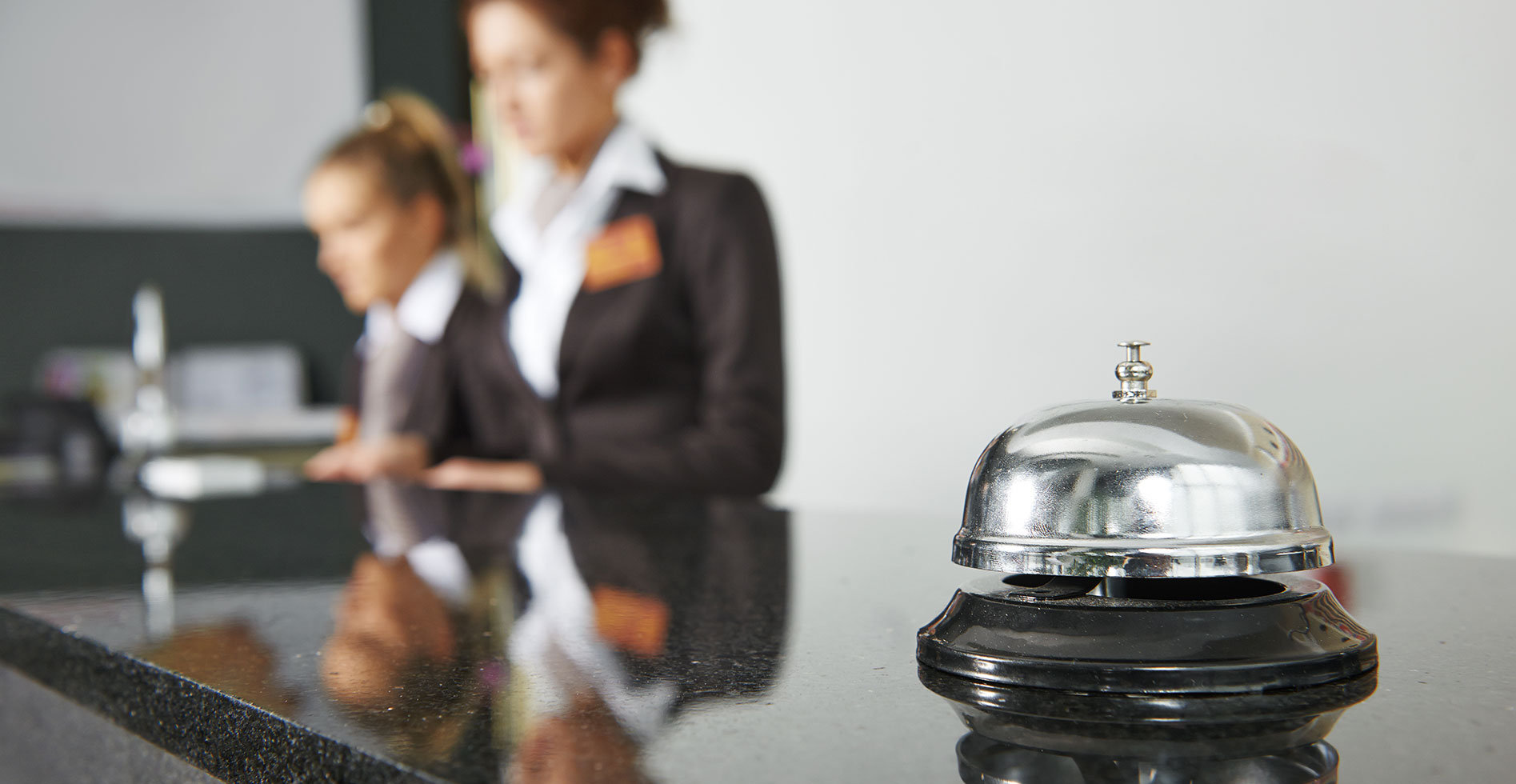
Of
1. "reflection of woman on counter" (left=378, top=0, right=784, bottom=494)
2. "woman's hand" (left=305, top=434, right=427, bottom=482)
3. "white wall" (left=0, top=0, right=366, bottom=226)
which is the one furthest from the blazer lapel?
"white wall" (left=0, top=0, right=366, bottom=226)

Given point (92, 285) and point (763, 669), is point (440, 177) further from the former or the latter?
point (92, 285)

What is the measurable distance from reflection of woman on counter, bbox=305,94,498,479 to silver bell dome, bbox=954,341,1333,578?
1780 millimetres

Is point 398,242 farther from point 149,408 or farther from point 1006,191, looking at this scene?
point 1006,191

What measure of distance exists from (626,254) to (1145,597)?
51.1 inches

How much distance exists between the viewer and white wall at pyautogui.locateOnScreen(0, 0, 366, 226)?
3.98m

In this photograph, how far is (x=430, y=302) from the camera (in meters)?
2.13

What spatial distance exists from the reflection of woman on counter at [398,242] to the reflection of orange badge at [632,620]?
5.11ft

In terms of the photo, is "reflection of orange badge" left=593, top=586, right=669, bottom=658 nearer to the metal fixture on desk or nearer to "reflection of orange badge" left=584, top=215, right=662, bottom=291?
"reflection of orange badge" left=584, top=215, right=662, bottom=291

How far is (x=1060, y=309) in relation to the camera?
2521 millimetres

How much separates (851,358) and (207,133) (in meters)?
2.51

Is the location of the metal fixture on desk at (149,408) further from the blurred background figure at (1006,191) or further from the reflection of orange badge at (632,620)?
the reflection of orange badge at (632,620)

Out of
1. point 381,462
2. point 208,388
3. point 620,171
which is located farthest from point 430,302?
point 208,388

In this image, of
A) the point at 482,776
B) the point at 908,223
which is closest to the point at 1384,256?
the point at 908,223

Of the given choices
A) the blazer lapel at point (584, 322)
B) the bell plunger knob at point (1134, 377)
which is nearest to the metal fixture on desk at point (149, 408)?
the blazer lapel at point (584, 322)
